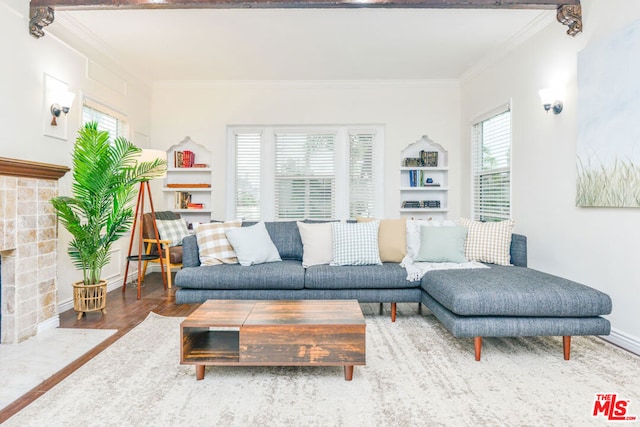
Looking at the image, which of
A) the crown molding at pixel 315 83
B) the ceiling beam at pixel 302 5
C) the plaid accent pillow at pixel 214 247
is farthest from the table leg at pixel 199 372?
the crown molding at pixel 315 83

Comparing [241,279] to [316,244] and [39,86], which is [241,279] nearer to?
[316,244]

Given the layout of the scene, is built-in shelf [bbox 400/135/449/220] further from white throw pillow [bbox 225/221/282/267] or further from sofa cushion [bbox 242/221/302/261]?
white throw pillow [bbox 225/221/282/267]

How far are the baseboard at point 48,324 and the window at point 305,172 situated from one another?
2.81 m

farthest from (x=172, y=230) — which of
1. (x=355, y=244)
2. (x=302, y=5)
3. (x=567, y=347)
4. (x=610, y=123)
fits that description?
(x=610, y=123)

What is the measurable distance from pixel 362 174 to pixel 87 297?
3.81 meters

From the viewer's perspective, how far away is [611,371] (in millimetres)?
2305

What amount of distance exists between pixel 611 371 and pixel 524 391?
0.70 metres

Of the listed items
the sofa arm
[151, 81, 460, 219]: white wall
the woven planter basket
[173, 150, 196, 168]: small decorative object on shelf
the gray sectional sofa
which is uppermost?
[151, 81, 460, 219]: white wall

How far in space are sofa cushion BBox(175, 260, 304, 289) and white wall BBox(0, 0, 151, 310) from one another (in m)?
1.46

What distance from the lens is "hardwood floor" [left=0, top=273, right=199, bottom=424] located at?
2.11m

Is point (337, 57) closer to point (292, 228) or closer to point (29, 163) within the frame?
point (292, 228)

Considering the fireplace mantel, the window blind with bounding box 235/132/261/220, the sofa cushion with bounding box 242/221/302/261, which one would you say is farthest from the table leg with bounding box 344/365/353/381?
the window blind with bounding box 235/132/261/220

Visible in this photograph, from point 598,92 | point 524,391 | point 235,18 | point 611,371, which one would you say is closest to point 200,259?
point 235,18

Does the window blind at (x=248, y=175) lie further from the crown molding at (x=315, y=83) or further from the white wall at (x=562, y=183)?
the white wall at (x=562, y=183)
